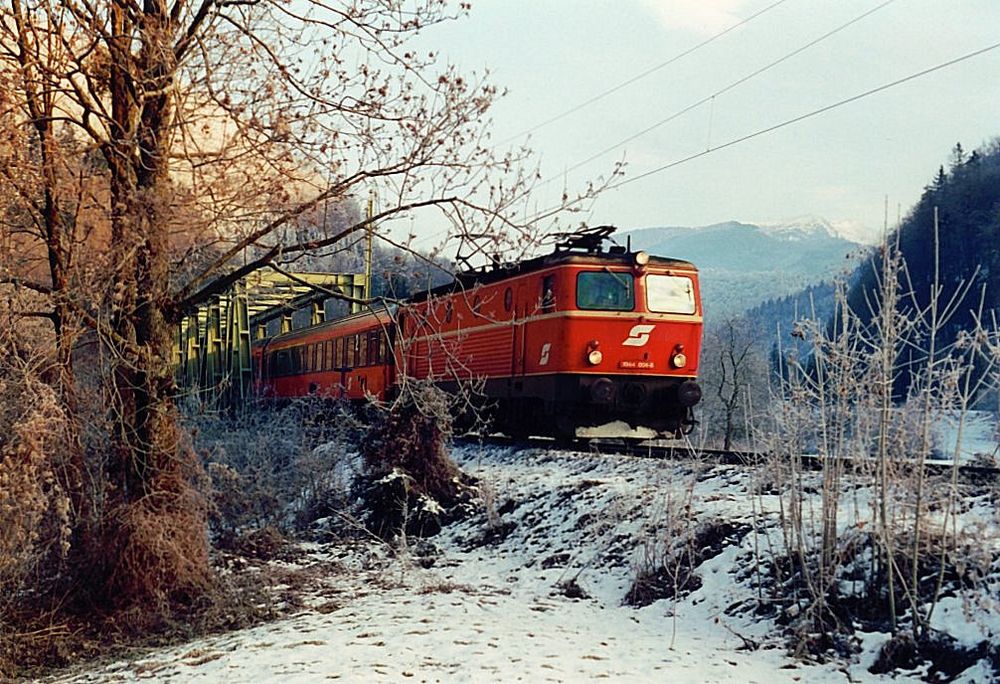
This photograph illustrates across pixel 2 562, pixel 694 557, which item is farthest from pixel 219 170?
pixel 694 557

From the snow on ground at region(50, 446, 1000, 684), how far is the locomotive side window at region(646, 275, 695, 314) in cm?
347

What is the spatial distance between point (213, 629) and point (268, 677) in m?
2.39

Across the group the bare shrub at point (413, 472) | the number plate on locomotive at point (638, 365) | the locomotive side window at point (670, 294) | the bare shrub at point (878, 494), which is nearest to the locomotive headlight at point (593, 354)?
the number plate on locomotive at point (638, 365)

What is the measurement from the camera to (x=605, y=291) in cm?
1552

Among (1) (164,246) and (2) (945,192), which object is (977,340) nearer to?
(1) (164,246)

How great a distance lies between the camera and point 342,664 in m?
7.45

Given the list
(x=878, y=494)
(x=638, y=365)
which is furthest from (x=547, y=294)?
(x=878, y=494)

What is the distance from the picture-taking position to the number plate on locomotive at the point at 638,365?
609 inches

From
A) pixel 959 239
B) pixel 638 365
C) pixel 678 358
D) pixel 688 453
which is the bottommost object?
pixel 688 453

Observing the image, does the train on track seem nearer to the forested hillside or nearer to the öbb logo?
the öbb logo

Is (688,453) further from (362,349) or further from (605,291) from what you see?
(362,349)

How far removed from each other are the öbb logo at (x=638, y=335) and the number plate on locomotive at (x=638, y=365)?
10.6 inches

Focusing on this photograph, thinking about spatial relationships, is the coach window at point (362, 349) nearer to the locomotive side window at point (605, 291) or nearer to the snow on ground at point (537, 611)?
the locomotive side window at point (605, 291)

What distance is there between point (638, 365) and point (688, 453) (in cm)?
267
